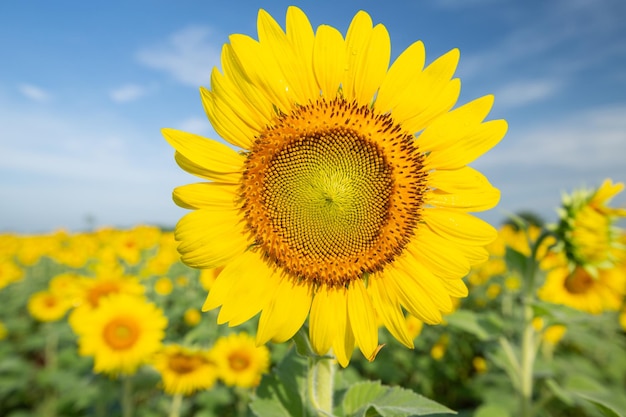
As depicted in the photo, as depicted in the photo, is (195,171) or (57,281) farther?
(57,281)

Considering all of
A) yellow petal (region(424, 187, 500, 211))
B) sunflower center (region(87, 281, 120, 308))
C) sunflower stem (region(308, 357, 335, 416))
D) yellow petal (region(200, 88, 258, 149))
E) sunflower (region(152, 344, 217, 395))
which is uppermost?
yellow petal (region(200, 88, 258, 149))

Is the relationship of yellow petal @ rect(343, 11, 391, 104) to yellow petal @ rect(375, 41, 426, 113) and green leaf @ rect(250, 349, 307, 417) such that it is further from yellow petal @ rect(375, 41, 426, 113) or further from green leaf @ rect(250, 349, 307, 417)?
green leaf @ rect(250, 349, 307, 417)

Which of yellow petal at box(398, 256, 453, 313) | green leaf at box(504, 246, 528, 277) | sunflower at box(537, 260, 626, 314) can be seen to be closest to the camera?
yellow petal at box(398, 256, 453, 313)

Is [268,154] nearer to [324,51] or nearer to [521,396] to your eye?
[324,51]

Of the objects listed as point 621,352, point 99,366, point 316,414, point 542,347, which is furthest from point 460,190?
point 621,352

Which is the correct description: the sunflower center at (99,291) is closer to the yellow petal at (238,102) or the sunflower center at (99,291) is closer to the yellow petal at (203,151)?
the yellow petal at (203,151)

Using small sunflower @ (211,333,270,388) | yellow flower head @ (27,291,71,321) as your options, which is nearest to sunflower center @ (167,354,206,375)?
small sunflower @ (211,333,270,388)

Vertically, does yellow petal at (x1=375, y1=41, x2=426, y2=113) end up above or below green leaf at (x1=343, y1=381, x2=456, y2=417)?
above
